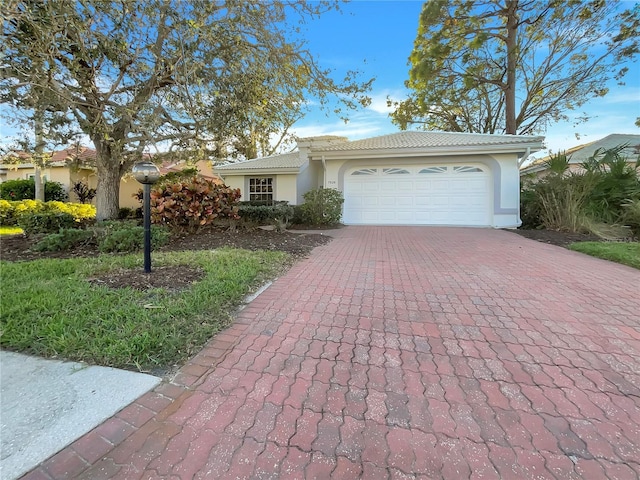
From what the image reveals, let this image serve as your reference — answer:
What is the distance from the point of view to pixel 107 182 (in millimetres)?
9742

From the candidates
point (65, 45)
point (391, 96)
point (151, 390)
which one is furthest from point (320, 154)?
point (151, 390)

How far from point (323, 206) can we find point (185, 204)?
5.23m

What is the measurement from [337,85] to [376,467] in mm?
8556

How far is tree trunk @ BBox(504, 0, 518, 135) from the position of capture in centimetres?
1411

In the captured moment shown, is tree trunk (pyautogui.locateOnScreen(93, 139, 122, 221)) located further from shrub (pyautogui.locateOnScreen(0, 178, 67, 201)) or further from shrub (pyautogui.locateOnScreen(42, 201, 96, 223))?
shrub (pyautogui.locateOnScreen(0, 178, 67, 201))

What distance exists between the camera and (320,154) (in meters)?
12.6

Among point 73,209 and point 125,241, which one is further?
point 73,209

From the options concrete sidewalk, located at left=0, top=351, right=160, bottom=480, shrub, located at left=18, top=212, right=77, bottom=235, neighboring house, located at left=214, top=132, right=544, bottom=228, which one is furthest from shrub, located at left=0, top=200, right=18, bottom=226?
concrete sidewalk, located at left=0, top=351, right=160, bottom=480

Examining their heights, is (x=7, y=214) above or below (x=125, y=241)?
above

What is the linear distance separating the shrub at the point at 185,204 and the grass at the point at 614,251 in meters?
8.68

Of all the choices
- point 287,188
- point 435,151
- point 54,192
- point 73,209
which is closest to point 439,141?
point 435,151

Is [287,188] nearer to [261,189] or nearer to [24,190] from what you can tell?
[261,189]

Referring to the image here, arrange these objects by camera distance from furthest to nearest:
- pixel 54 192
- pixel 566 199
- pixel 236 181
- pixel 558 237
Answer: pixel 54 192 → pixel 236 181 → pixel 566 199 → pixel 558 237

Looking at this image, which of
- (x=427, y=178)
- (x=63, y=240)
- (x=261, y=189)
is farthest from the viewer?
(x=261, y=189)
